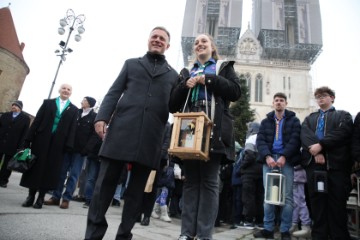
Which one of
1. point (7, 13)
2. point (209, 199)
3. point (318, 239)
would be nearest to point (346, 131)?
point (318, 239)

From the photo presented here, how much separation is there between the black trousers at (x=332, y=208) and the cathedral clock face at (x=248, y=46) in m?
39.0

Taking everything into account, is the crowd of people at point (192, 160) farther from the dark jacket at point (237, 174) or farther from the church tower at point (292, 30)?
the church tower at point (292, 30)

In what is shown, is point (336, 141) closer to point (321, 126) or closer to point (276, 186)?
point (321, 126)

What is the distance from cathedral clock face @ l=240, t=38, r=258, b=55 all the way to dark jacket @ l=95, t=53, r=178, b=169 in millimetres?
39863

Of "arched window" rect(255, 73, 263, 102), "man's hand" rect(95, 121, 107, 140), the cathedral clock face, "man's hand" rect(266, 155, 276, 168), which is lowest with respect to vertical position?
"man's hand" rect(95, 121, 107, 140)

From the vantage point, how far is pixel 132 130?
8.75 ft

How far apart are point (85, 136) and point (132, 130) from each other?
3750 millimetres

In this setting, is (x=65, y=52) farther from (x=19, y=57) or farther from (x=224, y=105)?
(x=19, y=57)

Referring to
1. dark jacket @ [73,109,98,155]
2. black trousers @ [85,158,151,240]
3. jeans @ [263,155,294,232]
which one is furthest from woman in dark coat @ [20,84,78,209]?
jeans @ [263,155,294,232]

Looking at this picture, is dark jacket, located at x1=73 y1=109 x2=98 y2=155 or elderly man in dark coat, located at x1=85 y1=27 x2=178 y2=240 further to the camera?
dark jacket, located at x1=73 y1=109 x2=98 y2=155

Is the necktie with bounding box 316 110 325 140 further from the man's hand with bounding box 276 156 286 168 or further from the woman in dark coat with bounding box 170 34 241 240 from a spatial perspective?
the woman in dark coat with bounding box 170 34 241 240

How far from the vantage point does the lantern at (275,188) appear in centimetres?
413

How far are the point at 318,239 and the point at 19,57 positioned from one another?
3649 cm

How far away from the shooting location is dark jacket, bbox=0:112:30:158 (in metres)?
7.13
